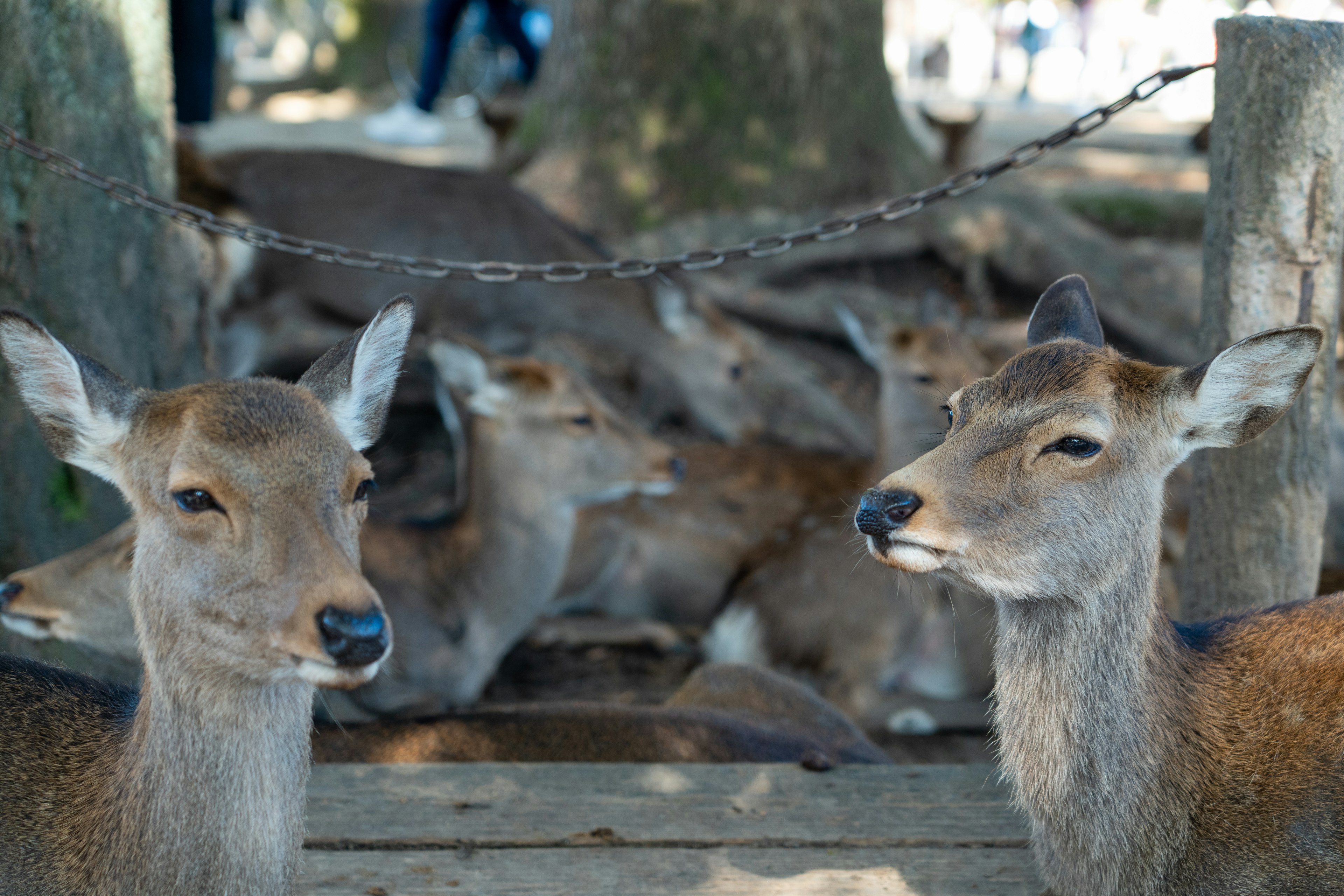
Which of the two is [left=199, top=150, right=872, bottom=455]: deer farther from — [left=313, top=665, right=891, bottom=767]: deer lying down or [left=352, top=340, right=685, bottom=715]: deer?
[left=313, top=665, right=891, bottom=767]: deer lying down

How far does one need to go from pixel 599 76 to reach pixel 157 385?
487cm

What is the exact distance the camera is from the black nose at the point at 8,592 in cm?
357

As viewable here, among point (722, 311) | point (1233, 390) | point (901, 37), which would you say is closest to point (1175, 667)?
point (1233, 390)

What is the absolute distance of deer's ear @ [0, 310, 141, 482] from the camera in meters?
2.39

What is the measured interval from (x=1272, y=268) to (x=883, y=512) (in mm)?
1600

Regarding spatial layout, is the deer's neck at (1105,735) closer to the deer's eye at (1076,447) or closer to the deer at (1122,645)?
the deer at (1122,645)

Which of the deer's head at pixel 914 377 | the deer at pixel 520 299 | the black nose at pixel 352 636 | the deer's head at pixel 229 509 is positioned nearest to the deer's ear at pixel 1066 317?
the deer's head at pixel 229 509

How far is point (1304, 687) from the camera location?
2615 millimetres

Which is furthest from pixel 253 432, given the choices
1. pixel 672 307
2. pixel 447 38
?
pixel 447 38

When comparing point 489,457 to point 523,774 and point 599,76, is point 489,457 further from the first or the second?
point 599,76

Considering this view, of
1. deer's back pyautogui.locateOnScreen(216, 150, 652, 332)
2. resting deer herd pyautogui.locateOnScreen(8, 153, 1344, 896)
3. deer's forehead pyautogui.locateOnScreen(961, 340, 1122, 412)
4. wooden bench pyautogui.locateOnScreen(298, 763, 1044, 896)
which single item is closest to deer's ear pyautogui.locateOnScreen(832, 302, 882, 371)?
deer's back pyautogui.locateOnScreen(216, 150, 652, 332)

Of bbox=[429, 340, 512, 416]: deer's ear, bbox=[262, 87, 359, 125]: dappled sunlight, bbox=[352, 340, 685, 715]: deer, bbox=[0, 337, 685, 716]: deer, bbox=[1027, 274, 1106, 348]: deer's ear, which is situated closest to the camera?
bbox=[1027, 274, 1106, 348]: deer's ear

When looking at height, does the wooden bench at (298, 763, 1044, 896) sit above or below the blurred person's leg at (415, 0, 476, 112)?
below

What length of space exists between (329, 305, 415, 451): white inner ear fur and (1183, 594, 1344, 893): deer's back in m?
1.82
